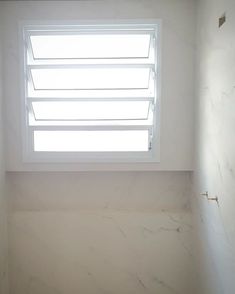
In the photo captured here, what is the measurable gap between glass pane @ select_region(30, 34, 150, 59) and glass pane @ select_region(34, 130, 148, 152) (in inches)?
18.5

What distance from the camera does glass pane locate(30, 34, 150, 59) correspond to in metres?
1.59

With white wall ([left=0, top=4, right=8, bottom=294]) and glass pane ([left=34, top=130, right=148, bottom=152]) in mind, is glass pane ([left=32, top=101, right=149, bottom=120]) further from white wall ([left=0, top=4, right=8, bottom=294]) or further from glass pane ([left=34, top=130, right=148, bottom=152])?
white wall ([left=0, top=4, right=8, bottom=294])

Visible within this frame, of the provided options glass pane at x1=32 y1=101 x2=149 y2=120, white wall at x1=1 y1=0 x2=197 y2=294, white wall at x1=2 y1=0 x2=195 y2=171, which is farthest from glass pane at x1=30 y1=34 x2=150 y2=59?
white wall at x1=1 y1=0 x2=197 y2=294

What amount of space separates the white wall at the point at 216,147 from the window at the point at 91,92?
11.2 inches

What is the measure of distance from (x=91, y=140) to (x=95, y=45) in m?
0.58

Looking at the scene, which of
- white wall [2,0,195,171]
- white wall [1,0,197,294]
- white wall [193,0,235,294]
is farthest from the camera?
white wall [1,0,197,294]

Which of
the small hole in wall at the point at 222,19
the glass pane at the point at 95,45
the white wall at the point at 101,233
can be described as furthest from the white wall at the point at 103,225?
the small hole in wall at the point at 222,19

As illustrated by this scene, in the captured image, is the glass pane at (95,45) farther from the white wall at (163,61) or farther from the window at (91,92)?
the white wall at (163,61)

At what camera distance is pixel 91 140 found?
1.67m

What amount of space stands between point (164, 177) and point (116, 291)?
0.80 m

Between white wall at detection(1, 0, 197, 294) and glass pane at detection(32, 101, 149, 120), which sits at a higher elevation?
glass pane at detection(32, 101, 149, 120)

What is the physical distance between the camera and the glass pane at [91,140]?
1667mm

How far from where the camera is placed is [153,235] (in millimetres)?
1684

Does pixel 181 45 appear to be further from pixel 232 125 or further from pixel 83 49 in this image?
pixel 232 125
